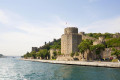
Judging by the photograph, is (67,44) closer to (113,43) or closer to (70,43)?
(70,43)

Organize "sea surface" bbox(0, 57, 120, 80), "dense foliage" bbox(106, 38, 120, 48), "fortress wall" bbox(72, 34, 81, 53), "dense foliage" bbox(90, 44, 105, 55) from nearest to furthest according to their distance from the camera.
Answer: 1. "sea surface" bbox(0, 57, 120, 80)
2. "dense foliage" bbox(90, 44, 105, 55)
3. "dense foliage" bbox(106, 38, 120, 48)
4. "fortress wall" bbox(72, 34, 81, 53)

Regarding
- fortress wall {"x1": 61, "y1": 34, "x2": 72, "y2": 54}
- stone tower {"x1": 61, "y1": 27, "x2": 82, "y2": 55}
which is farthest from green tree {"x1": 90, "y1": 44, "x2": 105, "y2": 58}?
fortress wall {"x1": 61, "y1": 34, "x2": 72, "y2": 54}

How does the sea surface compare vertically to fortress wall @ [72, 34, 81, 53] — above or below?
below

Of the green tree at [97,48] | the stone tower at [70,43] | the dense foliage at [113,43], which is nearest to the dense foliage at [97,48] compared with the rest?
the green tree at [97,48]

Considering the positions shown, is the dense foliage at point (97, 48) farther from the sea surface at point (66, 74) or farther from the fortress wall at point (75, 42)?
the sea surface at point (66, 74)

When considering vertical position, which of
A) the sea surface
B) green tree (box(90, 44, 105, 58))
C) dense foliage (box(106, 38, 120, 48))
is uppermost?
dense foliage (box(106, 38, 120, 48))

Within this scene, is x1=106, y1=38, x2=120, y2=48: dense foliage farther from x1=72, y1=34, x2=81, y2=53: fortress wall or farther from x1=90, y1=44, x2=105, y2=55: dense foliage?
x1=72, y1=34, x2=81, y2=53: fortress wall

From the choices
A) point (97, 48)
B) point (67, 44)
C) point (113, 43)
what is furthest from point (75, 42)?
point (97, 48)

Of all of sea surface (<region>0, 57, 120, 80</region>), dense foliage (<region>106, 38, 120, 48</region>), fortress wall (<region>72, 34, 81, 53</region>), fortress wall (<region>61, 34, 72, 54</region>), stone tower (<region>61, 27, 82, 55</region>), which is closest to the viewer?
sea surface (<region>0, 57, 120, 80</region>)

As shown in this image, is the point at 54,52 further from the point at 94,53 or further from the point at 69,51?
the point at 94,53

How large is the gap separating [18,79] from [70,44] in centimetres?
4503

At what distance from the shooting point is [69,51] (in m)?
68.7

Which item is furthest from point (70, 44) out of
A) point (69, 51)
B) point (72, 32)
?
point (72, 32)

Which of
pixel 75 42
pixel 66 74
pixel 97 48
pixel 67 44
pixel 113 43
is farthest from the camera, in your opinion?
pixel 67 44
